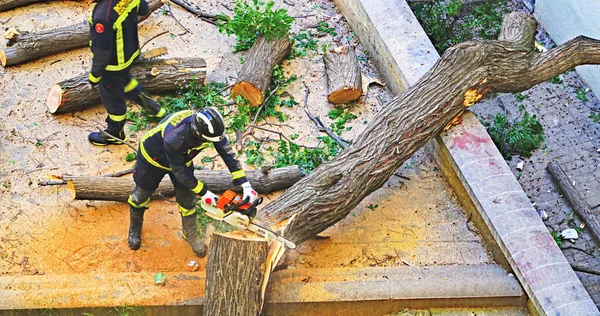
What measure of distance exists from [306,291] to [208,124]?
5.44ft

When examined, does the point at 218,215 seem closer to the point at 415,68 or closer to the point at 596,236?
the point at 415,68

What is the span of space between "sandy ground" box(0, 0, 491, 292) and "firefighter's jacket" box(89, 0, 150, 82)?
99 centimetres

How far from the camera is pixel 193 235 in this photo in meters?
6.31

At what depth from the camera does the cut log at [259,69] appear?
25.3ft

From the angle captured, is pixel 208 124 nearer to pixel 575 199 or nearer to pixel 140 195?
pixel 140 195

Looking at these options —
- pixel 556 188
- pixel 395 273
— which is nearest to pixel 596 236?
pixel 556 188

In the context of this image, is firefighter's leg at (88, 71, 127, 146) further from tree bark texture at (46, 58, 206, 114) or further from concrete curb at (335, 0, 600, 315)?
concrete curb at (335, 0, 600, 315)

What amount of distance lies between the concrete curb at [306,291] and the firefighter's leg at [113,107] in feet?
5.89

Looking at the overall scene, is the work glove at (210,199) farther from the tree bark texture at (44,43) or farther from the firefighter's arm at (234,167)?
the tree bark texture at (44,43)

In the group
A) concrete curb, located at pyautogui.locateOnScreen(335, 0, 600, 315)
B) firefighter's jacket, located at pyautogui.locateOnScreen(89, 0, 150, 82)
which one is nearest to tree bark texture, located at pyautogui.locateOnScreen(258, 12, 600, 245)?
concrete curb, located at pyautogui.locateOnScreen(335, 0, 600, 315)

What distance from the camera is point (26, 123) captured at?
7.48 metres

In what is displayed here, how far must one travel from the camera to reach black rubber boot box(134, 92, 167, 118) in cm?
719

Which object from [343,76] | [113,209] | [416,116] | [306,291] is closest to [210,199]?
[306,291]

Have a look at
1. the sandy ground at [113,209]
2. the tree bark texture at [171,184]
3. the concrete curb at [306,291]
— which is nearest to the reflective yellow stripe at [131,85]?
the sandy ground at [113,209]
